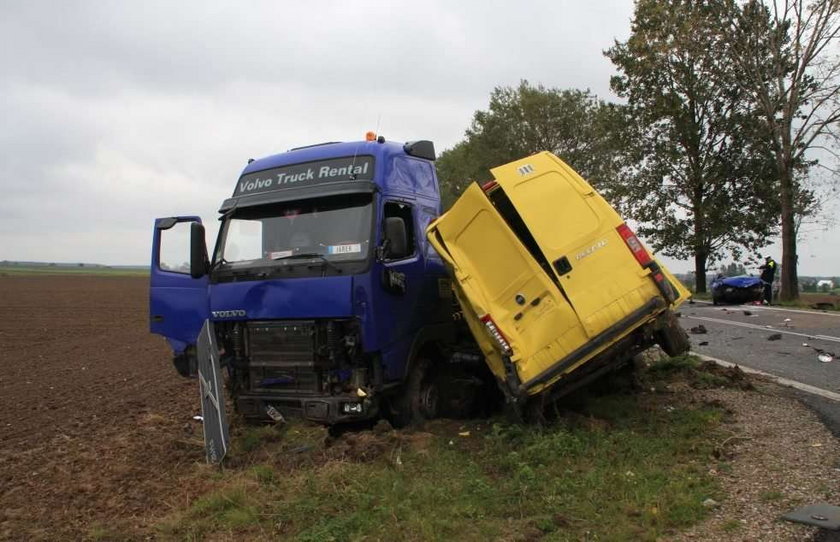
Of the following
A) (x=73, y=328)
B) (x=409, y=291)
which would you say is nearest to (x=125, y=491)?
(x=409, y=291)

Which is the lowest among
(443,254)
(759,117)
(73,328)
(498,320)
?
(73,328)

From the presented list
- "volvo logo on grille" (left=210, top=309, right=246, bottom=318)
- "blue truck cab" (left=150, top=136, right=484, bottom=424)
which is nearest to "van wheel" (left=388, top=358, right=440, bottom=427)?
"blue truck cab" (left=150, top=136, right=484, bottom=424)

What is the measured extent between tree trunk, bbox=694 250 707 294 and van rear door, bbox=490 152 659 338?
30.3 m

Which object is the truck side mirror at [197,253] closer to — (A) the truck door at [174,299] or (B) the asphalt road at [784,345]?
(A) the truck door at [174,299]

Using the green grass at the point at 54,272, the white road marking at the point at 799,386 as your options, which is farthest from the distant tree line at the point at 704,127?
the green grass at the point at 54,272

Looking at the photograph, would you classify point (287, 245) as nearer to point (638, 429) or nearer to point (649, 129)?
point (638, 429)

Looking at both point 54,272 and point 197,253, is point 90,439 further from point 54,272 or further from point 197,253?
point 54,272

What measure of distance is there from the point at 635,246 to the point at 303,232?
3123mm

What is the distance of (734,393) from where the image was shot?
761 cm

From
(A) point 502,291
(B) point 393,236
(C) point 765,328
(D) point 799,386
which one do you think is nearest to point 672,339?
(A) point 502,291

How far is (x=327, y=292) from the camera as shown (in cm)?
629

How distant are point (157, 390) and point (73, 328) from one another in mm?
14645

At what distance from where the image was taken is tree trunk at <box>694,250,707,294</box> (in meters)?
34.5

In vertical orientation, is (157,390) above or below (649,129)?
below
